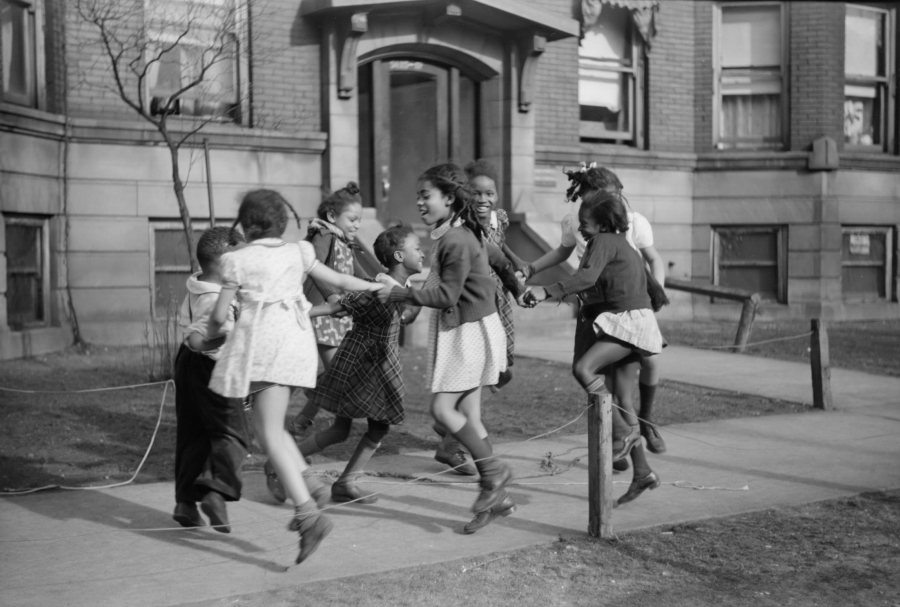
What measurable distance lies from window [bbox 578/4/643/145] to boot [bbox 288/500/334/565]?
1281 centimetres

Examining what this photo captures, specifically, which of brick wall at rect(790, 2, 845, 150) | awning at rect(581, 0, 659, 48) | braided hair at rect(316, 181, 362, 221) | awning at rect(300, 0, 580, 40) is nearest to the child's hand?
braided hair at rect(316, 181, 362, 221)

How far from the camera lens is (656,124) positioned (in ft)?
56.3

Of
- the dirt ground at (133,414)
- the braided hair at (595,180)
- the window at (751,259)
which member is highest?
the braided hair at (595,180)

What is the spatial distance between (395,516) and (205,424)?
1.17 meters

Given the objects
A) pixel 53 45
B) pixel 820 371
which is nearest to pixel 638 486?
pixel 820 371

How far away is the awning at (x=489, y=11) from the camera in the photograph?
13.6m

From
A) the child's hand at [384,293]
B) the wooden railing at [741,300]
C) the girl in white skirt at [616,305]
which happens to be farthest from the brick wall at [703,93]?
the child's hand at [384,293]

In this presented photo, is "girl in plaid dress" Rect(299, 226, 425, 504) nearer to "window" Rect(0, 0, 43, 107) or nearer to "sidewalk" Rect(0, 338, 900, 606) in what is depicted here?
"sidewalk" Rect(0, 338, 900, 606)

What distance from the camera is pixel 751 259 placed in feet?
57.9

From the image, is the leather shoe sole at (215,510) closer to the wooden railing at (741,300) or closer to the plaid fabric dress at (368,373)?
the plaid fabric dress at (368,373)

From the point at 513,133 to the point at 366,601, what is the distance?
11557 mm

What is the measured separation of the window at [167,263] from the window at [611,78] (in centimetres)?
672

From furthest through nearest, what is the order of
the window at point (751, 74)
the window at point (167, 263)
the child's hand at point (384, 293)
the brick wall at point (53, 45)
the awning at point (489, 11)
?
the window at point (751, 74)
the awning at point (489, 11)
the window at point (167, 263)
the brick wall at point (53, 45)
the child's hand at point (384, 293)

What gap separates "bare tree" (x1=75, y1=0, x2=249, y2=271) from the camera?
1208cm
